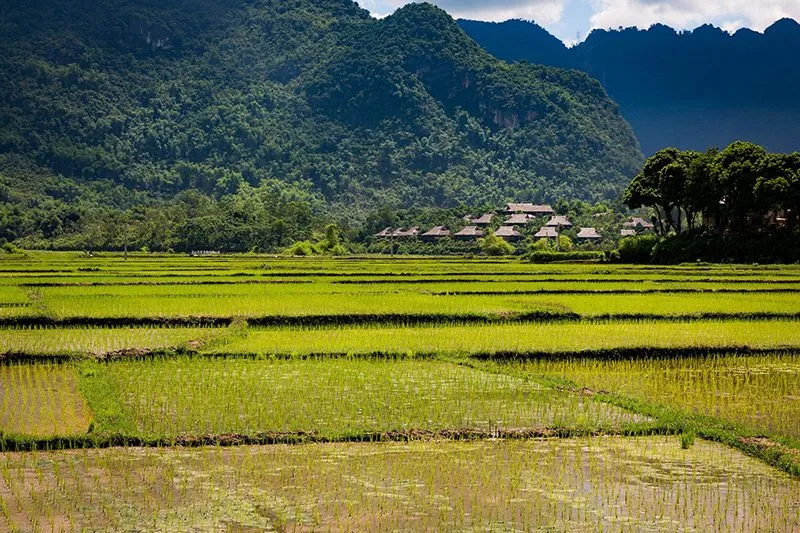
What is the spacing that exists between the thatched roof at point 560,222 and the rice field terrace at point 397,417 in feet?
213

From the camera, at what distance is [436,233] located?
85.7m

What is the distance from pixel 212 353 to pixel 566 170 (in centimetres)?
13875

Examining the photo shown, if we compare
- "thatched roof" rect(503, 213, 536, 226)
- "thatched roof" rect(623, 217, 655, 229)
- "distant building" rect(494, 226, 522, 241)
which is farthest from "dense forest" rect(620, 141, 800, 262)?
"thatched roof" rect(503, 213, 536, 226)

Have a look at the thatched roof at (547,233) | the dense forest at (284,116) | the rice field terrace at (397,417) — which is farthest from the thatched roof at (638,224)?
the rice field terrace at (397,417)

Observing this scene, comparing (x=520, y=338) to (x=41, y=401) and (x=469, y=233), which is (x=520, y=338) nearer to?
(x=41, y=401)

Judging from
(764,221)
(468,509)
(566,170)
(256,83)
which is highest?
(256,83)

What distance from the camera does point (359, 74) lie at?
17112 centimetres

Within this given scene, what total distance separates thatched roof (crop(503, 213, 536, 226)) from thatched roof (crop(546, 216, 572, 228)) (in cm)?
188

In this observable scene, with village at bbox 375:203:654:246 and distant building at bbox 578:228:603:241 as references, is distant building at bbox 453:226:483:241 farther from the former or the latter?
distant building at bbox 578:228:603:241

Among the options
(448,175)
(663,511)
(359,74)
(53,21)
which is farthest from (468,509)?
(53,21)

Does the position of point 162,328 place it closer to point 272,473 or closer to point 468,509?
point 272,473

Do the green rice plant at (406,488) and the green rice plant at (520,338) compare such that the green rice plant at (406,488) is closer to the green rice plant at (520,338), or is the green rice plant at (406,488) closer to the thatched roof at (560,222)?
the green rice plant at (520,338)

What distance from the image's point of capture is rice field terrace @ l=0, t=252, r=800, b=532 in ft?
26.8

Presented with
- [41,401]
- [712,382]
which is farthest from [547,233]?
[41,401]
